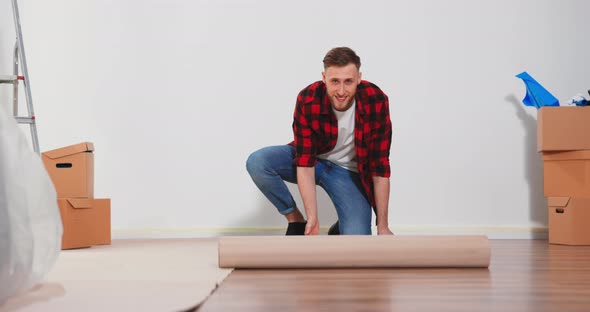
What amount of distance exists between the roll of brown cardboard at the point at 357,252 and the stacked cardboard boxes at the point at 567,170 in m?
1.27

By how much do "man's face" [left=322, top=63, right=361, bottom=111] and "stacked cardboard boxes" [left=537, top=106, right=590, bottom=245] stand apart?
1172mm

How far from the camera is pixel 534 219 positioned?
10.9 ft

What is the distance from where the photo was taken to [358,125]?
7.90 ft

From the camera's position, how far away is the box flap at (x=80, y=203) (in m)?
2.73

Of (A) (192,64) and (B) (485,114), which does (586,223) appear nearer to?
(B) (485,114)

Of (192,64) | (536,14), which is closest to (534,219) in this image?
(536,14)

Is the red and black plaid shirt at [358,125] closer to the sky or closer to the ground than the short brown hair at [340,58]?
closer to the ground

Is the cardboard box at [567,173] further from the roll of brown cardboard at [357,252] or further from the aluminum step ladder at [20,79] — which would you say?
the aluminum step ladder at [20,79]

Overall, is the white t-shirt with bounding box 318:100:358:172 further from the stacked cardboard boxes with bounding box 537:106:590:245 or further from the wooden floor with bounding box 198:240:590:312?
the stacked cardboard boxes with bounding box 537:106:590:245

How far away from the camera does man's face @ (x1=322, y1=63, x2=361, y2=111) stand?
2.23m

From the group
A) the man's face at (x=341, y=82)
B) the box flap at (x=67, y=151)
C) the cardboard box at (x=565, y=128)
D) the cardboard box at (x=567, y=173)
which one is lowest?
A: the cardboard box at (x=567, y=173)

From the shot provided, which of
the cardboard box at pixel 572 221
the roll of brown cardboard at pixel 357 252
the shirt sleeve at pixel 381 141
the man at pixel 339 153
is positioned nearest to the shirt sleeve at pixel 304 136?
the man at pixel 339 153

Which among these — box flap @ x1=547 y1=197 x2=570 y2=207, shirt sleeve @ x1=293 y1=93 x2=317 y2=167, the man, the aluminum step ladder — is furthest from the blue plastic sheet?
the aluminum step ladder

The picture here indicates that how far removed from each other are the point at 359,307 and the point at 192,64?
8.25 ft
